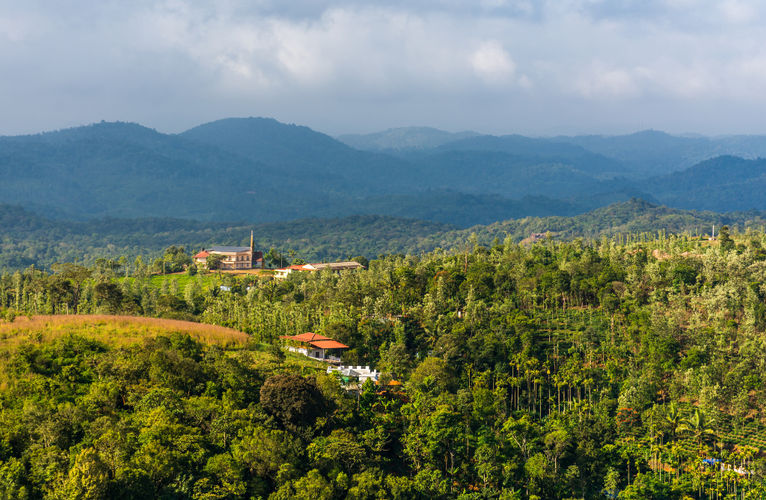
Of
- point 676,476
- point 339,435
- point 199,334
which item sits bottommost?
point 676,476

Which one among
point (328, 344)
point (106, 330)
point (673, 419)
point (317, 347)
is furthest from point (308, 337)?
point (673, 419)

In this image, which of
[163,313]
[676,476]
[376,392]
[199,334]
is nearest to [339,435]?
[376,392]

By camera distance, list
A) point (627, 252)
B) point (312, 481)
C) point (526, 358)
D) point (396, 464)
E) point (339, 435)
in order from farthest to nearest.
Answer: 1. point (627, 252)
2. point (526, 358)
3. point (396, 464)
4. point (339, 435)
5. point (312, 481)

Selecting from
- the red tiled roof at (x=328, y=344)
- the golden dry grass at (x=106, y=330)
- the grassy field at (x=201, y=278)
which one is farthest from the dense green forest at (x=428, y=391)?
the grassy field at (x=201, y=278)

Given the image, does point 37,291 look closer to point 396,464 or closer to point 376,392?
point 376,392

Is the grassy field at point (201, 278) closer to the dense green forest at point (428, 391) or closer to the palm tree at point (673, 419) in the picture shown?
the dense green forest at point (428, 391)
